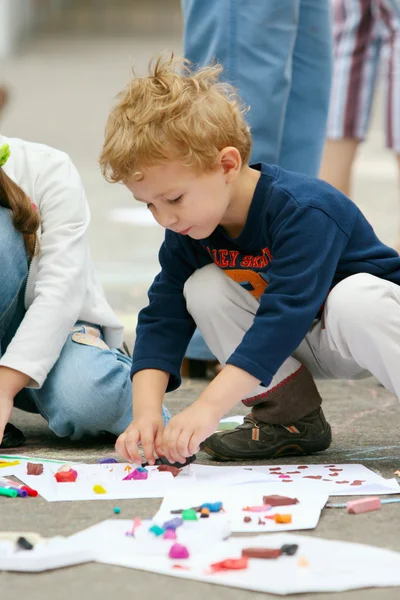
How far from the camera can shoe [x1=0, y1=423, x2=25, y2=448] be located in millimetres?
1699

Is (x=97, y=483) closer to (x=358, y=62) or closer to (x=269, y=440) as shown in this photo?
(x=269, y=440)

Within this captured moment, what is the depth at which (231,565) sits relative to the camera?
44.2 inches

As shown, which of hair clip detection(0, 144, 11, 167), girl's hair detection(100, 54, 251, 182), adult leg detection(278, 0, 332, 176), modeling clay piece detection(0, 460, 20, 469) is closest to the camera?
girl's hair detection(100, 54, 251, 182)

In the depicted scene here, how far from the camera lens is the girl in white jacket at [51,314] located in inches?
65.9

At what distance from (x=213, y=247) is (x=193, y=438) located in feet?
1.11

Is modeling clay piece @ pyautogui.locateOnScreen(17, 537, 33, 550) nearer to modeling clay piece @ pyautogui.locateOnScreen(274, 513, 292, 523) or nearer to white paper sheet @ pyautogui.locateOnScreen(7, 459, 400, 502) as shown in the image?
white paper sheet @ pyautogui.locateOnScreen(7, 459, 400, 502)

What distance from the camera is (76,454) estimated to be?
1659 mm

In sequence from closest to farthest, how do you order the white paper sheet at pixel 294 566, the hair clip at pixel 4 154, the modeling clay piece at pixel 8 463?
the white paper sheet at pixel 294 566 < the modeling clay piece at pixel 8 463 < the hair clip at pixel 4 154

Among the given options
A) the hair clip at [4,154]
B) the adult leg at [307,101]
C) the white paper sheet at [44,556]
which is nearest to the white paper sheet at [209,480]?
the white paper sheet at [44,556]

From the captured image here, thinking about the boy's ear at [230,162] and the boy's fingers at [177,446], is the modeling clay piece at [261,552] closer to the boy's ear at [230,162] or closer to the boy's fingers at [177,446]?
the boy's fingers at [177,446]

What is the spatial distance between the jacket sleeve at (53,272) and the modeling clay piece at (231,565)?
61 cm

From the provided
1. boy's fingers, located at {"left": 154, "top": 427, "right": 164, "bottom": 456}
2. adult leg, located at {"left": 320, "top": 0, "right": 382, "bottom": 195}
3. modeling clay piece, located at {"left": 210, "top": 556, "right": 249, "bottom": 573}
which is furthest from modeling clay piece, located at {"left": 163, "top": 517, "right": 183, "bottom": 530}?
adult leg, located at {"left": 320, "top": 0, "right": 382, "bottom": 195}

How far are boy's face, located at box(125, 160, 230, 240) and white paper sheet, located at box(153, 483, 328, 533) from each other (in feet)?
1.21

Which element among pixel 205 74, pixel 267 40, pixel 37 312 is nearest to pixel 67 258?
pixel 37 312
